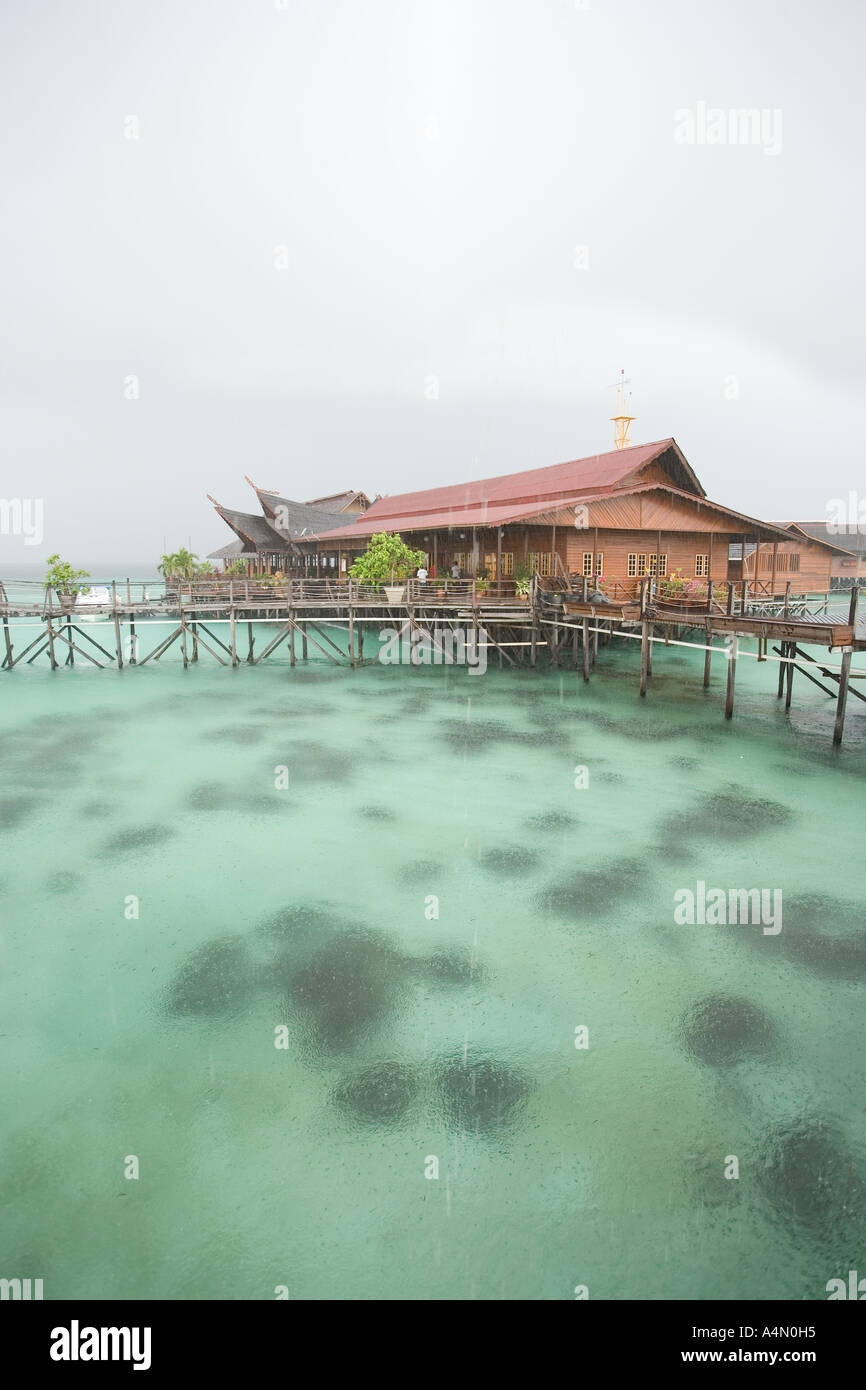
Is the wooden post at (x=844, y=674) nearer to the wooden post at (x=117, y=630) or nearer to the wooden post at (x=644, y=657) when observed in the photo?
the wooden post at (x=644, y=657)

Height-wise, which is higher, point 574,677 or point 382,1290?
point 574,677

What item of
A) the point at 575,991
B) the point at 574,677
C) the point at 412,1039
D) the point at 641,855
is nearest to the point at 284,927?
the point at 412,1039

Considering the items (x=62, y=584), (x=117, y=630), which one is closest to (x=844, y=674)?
(x=117, y=630)

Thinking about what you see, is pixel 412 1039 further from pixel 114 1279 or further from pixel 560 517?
pixel 560 517

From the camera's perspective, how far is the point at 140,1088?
651cm

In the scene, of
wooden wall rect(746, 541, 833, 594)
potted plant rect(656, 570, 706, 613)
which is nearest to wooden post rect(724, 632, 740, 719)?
potted plant rect(656, 570, 706, 613)

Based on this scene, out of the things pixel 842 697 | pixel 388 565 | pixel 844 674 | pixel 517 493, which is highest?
pixel 517 493

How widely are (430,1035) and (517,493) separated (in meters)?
30.2

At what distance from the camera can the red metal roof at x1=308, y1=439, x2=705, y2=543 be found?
2812 cm

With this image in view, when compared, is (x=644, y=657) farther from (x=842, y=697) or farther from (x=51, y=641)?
(x=51, y=641)

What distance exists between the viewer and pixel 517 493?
3416 cm

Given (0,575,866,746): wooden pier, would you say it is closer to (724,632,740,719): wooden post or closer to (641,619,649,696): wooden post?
(641,619,649,696): wooden post

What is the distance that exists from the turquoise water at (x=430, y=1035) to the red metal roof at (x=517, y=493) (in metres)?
15.4
